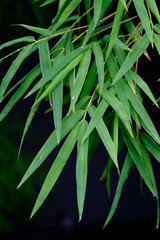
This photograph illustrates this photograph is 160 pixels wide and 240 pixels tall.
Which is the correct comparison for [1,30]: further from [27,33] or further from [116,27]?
[116,27]

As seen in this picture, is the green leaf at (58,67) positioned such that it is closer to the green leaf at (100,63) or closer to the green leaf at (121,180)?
the green leaf at (100,63)

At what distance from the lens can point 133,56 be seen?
3.51 ft

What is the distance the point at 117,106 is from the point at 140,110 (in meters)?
0.07

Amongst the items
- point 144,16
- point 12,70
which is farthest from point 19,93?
point 144,16

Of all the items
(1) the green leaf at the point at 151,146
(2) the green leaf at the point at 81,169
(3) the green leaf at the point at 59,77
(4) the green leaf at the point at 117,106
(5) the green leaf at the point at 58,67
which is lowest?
(1) the green leaf at the point at 151,146

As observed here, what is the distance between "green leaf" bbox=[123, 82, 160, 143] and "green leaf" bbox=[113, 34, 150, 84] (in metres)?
0.07

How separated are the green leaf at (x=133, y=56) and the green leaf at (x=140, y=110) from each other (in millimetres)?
67

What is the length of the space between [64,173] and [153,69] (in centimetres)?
120

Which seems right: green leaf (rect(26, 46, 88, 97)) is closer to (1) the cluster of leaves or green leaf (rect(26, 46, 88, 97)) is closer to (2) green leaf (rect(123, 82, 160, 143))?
(1) the cluster of leaves

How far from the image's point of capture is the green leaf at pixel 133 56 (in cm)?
104

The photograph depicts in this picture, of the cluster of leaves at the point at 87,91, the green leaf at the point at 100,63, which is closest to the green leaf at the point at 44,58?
the cluster of leaves at the point at 87,91

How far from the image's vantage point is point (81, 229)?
3.26 meters

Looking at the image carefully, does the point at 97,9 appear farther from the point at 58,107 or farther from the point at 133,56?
the point at 58,107

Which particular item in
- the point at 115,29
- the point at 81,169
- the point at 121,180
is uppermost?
the point at 115,29
